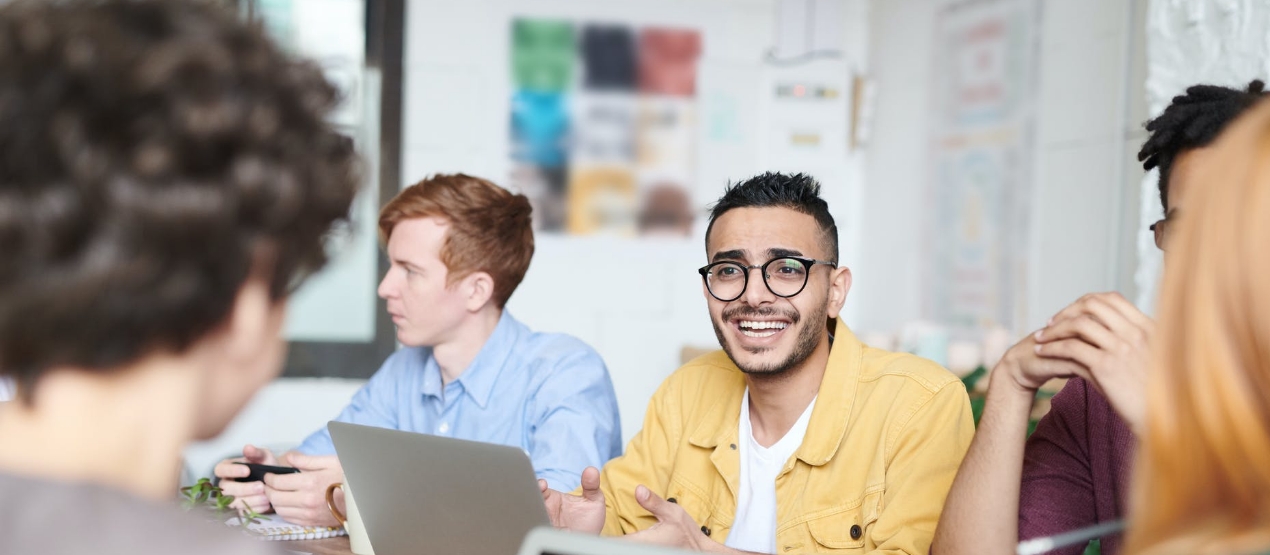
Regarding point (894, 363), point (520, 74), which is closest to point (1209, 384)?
point (894, 363)

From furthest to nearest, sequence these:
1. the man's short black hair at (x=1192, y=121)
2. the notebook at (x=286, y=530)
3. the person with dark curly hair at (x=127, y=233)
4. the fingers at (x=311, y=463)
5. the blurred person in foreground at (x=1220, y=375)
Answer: the fingers at (x=311, y=463) < the notebook at (x=286, y=530) < the man's short black hair at (x=1192, y=121) < the blurred person in foreground at (x=1220, y=375) < the person with dark curly hair at (x=127, y=233)

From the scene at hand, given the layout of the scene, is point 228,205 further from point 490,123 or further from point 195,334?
point 490,123

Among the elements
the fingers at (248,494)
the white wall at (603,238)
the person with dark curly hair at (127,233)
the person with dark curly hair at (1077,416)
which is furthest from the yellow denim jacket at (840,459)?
the white wall at (603,238)

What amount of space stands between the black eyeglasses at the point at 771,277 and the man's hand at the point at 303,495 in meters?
0.71

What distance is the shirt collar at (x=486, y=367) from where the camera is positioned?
2311mm

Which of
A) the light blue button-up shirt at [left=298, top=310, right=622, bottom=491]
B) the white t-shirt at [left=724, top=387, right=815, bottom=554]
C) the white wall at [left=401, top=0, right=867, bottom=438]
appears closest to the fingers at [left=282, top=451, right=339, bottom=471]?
the light blue button-up shirt at [left=298, top=310, right=622, bottom=491]

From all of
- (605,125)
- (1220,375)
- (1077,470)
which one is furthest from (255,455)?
(605,125)

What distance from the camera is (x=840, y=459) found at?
5.93ft

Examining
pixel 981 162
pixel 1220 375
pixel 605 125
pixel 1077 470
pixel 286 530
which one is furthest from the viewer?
pixel 605 125

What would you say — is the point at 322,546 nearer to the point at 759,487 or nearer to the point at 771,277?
the point at 759,487

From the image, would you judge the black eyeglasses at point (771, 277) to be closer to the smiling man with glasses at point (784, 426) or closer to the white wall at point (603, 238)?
the smiling man with glasses at point (784, 426)

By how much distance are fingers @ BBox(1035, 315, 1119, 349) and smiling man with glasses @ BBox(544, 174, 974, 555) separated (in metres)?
0.35

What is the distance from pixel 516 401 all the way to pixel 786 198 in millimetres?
711

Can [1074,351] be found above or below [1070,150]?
below
